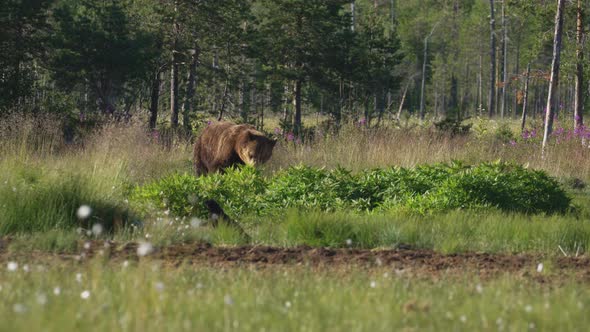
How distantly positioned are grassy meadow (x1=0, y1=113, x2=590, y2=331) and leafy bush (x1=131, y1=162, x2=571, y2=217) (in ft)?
0.12

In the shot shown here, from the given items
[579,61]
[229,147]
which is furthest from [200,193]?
[579,61]

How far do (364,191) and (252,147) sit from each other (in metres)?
2.02

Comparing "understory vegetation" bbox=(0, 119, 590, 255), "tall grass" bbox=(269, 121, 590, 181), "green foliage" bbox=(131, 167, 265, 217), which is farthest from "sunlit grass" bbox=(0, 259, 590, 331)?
"tall grass" bbox=(269, 121, 590, 181)

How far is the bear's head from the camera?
37.8ft

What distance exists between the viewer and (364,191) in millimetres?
10312

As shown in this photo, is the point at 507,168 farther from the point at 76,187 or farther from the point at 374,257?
the point at 76,187

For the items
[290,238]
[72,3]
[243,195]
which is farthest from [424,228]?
[72,3]

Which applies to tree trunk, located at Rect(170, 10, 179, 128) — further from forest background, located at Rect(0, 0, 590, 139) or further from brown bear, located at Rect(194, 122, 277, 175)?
brown bear, located at Rect(194, 122, 277, 175)

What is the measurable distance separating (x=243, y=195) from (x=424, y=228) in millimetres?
2714

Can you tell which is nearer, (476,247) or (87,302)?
(87,302)

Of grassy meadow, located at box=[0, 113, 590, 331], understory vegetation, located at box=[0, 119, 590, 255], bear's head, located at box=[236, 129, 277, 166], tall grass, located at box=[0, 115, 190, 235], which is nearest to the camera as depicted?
grassy meadow, located at box=[0, 113, 590, 331]

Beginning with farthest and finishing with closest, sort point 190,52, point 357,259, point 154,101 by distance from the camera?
point 190,52, point 154,101, point 357,259

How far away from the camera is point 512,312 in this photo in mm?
4422

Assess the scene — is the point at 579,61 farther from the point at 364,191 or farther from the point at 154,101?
the point at 364,191
